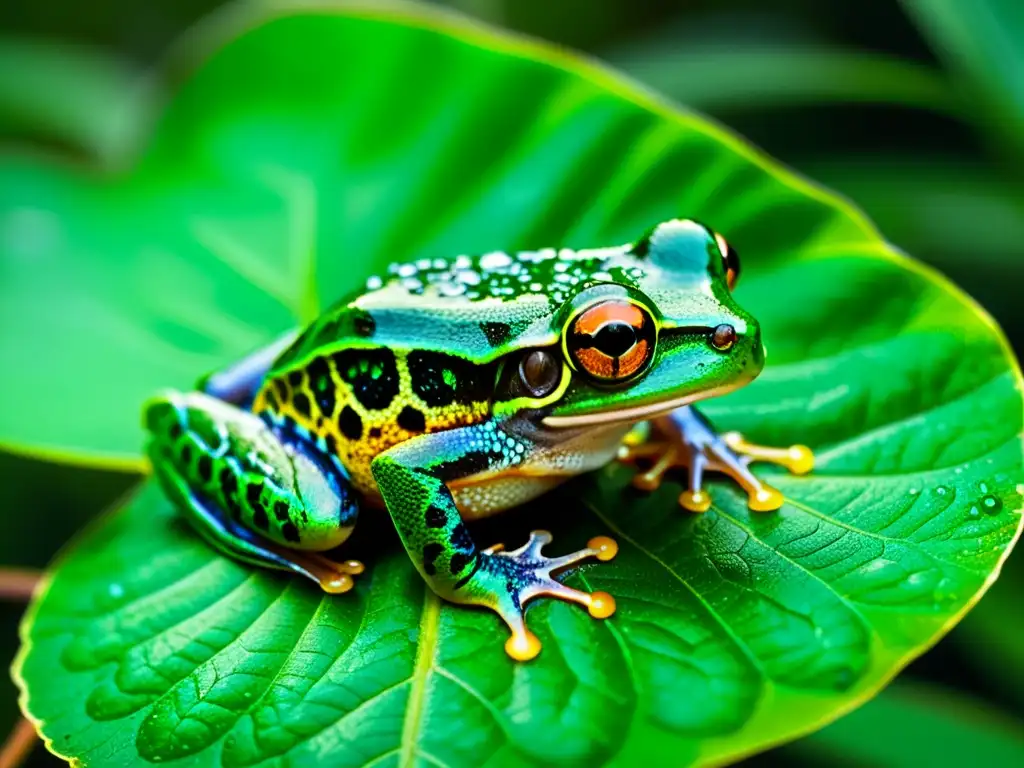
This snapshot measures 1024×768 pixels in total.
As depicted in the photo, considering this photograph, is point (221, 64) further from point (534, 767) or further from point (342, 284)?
point (534, 767)

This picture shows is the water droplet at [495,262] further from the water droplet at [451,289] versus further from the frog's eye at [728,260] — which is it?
the frog's eye at [728,260]

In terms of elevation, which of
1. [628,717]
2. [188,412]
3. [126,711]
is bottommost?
[126,711]

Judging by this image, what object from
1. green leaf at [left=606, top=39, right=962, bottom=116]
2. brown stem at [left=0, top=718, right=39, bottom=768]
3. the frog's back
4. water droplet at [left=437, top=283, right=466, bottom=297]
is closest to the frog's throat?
the frog's back

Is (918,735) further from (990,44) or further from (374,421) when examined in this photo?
(990,44)

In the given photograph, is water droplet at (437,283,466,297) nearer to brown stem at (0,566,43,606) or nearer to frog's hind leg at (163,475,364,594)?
frog's hind leg at (163,475,364,594)

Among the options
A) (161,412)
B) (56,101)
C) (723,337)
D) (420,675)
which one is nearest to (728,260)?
(723,337)

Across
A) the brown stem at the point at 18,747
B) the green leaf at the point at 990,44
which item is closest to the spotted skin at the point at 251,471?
the brown stem at the point at 18,747

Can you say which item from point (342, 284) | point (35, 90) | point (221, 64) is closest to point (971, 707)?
point (342, 284)
